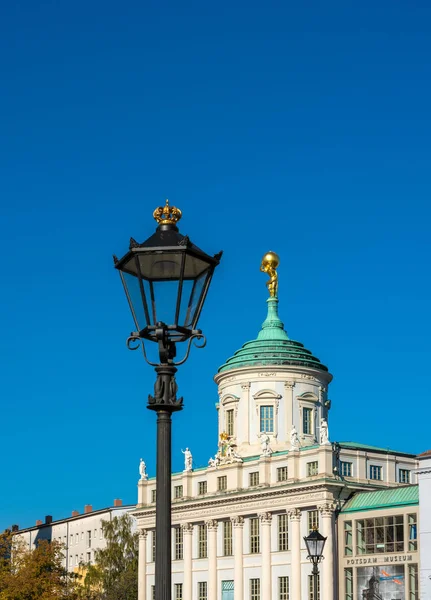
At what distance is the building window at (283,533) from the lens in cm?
8769

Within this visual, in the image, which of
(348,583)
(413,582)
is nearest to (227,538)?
(348,583)

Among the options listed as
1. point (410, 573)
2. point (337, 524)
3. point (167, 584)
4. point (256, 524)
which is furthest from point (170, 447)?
point (256, 524)

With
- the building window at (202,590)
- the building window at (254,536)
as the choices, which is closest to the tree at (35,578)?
the building window at (202,590)

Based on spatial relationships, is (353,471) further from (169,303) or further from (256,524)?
(169,303)

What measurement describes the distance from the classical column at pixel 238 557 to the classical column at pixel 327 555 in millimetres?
8487

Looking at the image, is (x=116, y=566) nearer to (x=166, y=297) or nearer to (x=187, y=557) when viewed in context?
(x=187, y=557)

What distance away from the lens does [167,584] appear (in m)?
10.5

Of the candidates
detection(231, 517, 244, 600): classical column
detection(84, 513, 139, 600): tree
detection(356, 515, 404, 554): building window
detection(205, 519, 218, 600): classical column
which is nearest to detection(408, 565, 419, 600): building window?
detection(356, 515, 404, 554): building window

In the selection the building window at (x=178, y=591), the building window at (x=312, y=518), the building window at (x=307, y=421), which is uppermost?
the building window at (x=307, y=421)

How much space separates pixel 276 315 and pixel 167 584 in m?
90.8

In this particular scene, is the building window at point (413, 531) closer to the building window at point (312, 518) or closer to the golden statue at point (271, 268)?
the building window at point (312, 518)

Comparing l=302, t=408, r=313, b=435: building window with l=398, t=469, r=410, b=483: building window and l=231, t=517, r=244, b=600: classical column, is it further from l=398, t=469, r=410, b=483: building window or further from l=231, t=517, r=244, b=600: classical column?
l=231, t=517, r=244, b=600: classical column

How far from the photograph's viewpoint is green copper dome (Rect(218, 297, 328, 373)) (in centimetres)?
9638

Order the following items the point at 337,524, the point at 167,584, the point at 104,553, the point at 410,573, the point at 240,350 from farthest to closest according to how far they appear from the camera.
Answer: the point at 104,553
the point at 240,350
the point at 337,524
the point at 410,573
the point at 167,584
